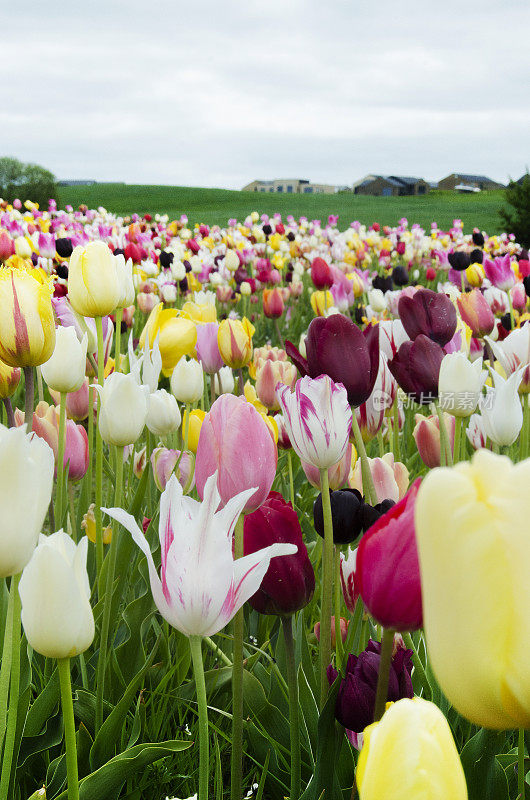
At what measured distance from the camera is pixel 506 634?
407 millimetres

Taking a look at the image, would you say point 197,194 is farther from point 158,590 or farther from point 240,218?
point 158,590

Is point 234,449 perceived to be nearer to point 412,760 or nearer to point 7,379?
point 412,760

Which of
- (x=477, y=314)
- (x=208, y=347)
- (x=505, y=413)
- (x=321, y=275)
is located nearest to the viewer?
(x=505, y=413)

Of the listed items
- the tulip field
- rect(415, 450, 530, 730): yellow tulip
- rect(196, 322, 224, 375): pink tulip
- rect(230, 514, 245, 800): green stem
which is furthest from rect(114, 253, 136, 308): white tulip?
rect(415, 450, 530, 730): yellow tulip

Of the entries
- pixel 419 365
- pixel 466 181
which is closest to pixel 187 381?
pixel 419 365

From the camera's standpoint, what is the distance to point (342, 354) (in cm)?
124

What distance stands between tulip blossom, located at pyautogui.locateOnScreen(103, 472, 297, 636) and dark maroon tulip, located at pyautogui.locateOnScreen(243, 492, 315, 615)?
8.9 inches

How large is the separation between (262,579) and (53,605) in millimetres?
284

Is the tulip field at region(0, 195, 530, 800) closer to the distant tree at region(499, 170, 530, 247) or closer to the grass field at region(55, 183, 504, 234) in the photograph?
the distant tree at region(499, 170, 530, 247)

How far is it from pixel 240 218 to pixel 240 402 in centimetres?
2116

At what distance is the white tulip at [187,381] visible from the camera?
1826 mm

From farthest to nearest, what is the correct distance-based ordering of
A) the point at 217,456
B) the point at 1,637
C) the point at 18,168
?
the point at 18,168 → the point at 1,637 → the point at 217,456

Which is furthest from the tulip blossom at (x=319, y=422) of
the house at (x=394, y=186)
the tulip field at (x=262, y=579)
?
the house at (x=394, y=186)

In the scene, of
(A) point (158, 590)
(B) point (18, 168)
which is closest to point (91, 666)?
(A) point (158, 590)
